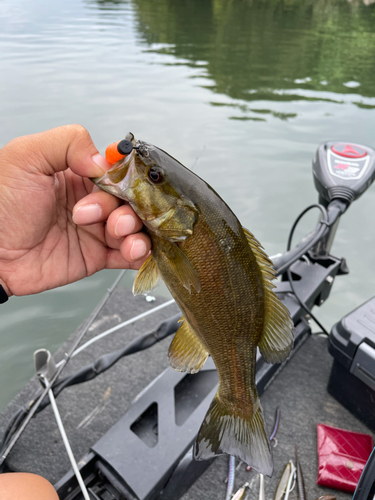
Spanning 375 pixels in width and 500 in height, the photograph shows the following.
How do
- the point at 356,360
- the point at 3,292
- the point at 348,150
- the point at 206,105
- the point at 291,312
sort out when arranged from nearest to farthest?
the point at 3,292, the point at 356,360, the point at 291,312, the point at 348,150, the point at 206,105

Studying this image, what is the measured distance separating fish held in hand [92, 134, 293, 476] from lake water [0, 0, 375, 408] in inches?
73.2

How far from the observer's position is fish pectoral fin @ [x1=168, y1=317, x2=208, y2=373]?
1.41 m

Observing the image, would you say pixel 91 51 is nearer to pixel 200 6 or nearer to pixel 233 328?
pixel 233 328

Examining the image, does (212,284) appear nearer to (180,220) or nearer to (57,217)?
(180,220)

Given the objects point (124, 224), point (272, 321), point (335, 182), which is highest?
point (124, 224)

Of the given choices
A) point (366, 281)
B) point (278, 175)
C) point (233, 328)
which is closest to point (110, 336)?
point (233, 328)

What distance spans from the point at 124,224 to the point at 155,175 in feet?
0.74

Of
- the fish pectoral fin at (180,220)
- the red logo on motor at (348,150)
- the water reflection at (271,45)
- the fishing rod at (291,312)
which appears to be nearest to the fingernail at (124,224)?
the fish pectoral fin at (180,220)

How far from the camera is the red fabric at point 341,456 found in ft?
6.88

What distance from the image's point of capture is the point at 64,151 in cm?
143

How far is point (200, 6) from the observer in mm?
23141

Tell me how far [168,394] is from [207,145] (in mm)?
5033

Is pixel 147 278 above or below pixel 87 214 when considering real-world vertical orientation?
below

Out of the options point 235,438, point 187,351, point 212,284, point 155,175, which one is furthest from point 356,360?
point 155,175
